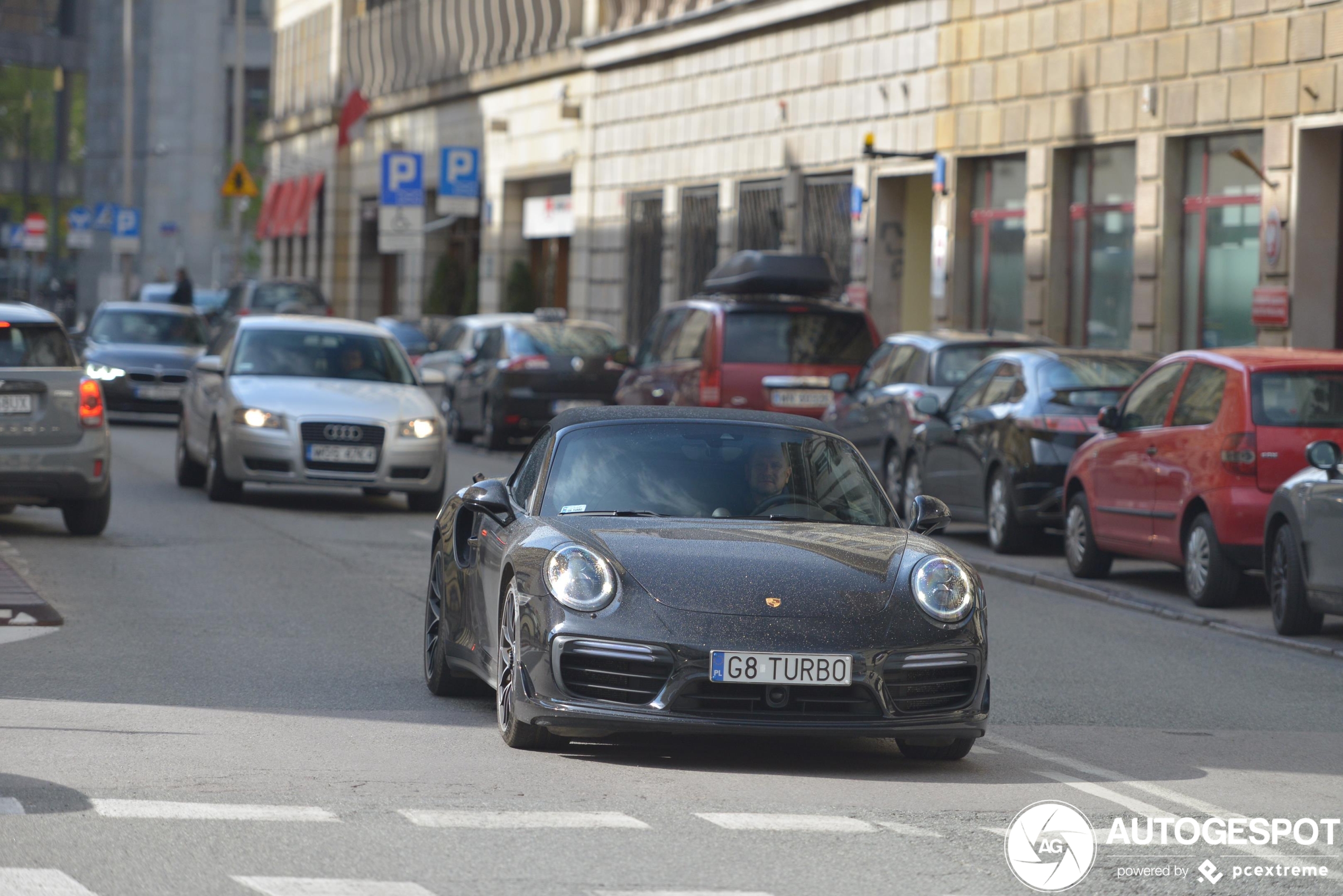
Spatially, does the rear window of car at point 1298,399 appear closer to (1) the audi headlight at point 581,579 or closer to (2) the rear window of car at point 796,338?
(1) the audi headlight at point 581,579

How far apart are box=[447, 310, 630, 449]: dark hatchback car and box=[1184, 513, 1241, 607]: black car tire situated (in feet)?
45.7

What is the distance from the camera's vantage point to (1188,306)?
2573cm

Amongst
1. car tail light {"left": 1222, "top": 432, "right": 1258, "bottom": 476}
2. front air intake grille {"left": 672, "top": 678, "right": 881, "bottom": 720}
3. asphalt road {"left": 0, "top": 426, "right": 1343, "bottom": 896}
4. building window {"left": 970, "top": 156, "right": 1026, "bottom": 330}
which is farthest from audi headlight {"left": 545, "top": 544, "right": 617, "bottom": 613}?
building window {"left": 970, "top": 156, "right": 1026, "bottom": 330}

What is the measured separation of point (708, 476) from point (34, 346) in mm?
8336

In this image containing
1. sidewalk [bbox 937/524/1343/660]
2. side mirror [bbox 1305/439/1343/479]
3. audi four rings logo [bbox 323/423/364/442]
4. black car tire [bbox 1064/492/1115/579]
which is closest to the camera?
side mirror [bbox 1305/439/1343/479]

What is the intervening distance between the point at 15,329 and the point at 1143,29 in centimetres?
1454

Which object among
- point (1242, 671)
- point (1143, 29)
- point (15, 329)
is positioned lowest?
point (1242, 671)

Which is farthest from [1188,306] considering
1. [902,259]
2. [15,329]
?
[15,329]

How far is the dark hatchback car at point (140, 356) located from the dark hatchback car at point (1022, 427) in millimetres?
13143

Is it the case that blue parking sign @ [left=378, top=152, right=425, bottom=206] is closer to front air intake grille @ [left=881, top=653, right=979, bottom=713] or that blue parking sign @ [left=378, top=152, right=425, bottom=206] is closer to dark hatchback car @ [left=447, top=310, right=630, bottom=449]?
dark hatchback car @ [left=447, top=310, right=630, bottom=449]

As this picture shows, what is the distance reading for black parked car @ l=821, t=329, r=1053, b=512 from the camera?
63.9 ft

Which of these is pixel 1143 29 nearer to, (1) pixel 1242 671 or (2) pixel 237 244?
(1) pixel 1242 671

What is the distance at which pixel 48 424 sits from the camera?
15.4 metres

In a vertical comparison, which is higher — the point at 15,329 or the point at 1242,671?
the point at 15,329
